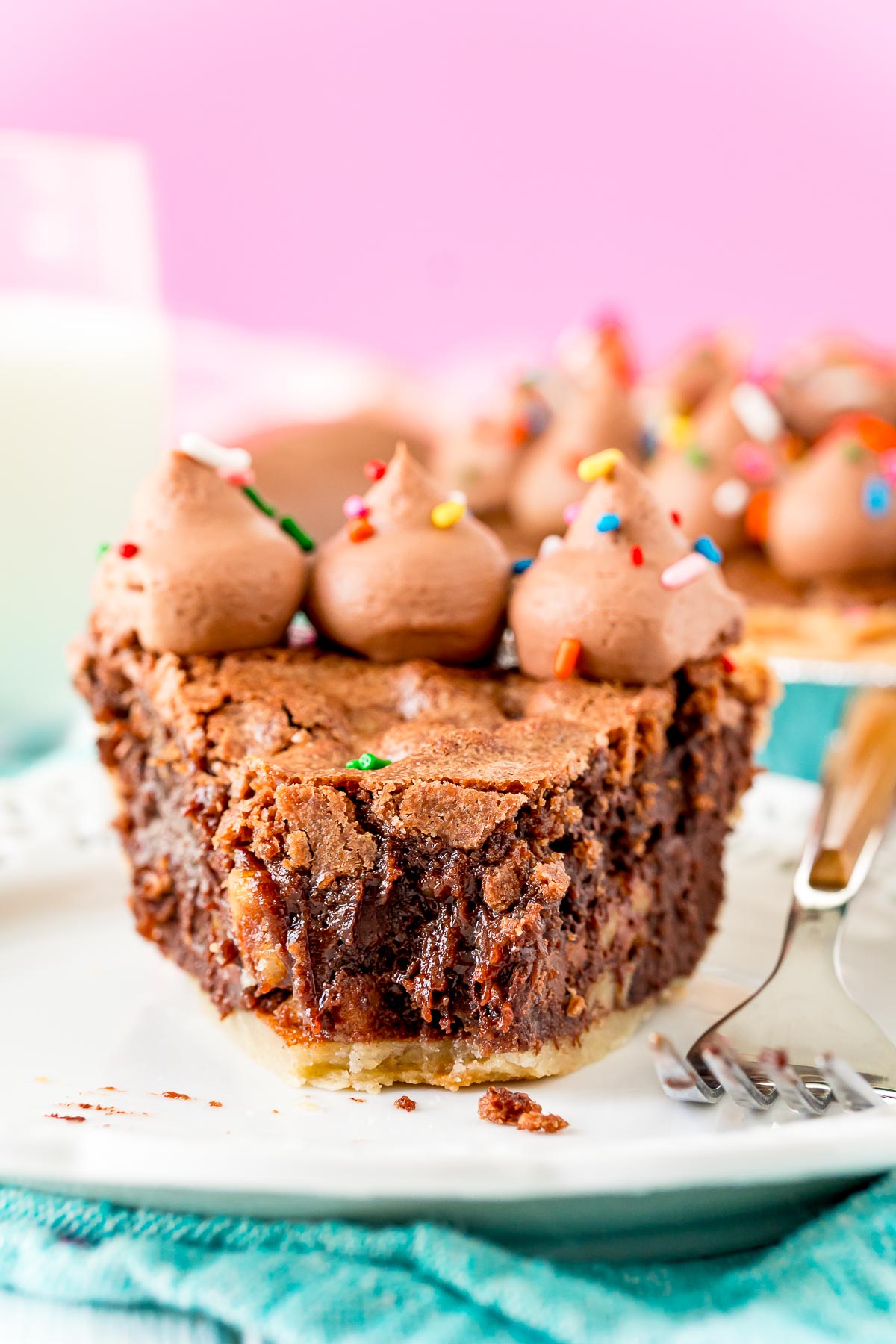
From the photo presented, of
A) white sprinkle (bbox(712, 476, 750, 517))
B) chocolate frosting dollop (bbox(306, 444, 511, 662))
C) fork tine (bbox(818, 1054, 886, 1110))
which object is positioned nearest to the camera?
fork tine (bbox(818, 1054, 886, 1110))

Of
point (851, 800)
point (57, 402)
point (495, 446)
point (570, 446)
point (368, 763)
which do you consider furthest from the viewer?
point (495, 446)

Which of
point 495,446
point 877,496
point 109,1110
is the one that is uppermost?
point 877,496

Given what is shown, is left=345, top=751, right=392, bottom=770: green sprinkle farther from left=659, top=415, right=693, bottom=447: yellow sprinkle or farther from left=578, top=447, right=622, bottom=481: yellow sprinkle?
left=659, top=415, right=693, bottom=447: yellow sprinkle

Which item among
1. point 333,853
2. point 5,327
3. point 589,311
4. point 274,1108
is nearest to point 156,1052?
point 274,1108

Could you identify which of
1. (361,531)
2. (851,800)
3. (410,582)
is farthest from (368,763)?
(851,800)

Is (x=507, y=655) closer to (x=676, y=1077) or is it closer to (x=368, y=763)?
(x=368, y=763)

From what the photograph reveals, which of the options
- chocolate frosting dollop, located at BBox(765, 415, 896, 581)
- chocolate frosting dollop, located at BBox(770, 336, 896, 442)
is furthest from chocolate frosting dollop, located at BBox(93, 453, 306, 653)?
chocolate frosting dollop, located at BBox(770, 336, 896, 442)

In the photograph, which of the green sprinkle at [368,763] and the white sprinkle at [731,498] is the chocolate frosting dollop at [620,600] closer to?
the green sprinkle at [368,763]
